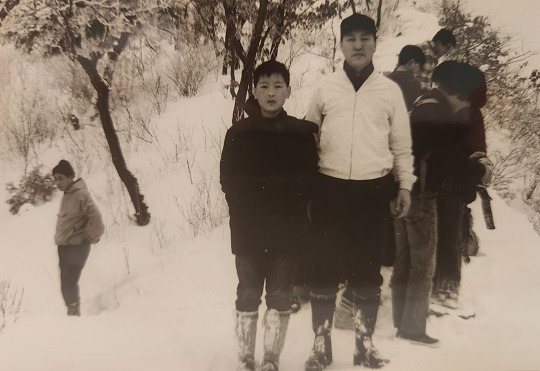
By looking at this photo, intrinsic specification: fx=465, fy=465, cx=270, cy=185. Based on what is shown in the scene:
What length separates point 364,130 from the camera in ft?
5.32

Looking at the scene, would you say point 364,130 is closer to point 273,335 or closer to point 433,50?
point 433,50

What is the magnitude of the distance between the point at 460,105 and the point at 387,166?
0.50 metres

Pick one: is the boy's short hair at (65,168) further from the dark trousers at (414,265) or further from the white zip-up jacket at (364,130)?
the dark trousers at (414,265)

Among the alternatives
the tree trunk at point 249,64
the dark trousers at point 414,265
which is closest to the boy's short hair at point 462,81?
the dark trousers at point 414,265

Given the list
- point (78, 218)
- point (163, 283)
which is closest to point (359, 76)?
point (163, 283)

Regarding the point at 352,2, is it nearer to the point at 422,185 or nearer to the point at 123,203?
the point at 422,185

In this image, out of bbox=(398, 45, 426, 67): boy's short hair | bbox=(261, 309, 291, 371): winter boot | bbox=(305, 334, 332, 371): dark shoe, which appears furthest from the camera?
bbox=(398, 45, 426, 67): boy's short hair

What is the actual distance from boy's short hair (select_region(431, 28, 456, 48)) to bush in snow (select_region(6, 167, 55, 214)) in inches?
70.4

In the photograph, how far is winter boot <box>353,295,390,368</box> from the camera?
175cm

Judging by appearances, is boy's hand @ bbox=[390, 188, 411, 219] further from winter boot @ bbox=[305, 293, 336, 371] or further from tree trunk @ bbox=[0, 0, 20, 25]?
tree trunk @ bbox=[0, 0, 20, 25]

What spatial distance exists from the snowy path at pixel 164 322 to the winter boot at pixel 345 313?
127mm

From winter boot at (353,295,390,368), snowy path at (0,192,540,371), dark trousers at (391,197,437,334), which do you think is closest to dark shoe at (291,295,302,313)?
snowy path at (0,192,540,371)

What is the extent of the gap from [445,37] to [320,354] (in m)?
1.45

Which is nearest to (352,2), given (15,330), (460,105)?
(460,105)
